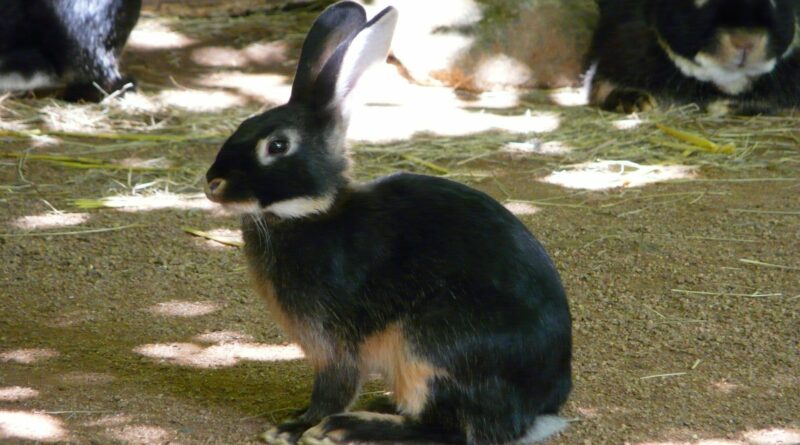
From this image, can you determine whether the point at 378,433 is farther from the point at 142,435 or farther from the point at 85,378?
the point at 85,378

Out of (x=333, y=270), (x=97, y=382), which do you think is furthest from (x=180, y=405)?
(x=333, y=270)

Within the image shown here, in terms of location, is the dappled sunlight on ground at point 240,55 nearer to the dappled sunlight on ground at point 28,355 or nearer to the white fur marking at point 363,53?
the dappled sunlight on ground at point 28,355

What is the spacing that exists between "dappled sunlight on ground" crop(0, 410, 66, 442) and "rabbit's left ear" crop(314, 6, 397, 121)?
129cm

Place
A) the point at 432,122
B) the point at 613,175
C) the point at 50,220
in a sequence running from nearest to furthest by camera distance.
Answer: the point at 50,220, the point at 613,175, the point at 432,122

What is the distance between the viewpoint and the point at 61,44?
8.34m

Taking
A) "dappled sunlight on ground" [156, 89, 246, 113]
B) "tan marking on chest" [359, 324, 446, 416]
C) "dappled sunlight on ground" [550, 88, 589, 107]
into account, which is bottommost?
"dappled sunlight on ground" [550, 88, 589, 107]

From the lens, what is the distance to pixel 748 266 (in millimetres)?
5340

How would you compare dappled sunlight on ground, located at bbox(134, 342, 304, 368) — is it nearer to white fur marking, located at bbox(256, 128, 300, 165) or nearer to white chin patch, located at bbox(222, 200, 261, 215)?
white chin patch, located at bbox(222, 200, 261, 215)

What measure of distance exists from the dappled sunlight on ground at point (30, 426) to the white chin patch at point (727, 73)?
6.01 metres

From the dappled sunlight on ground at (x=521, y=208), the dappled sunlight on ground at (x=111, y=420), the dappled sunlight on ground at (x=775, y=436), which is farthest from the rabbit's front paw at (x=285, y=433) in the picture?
the dappled sunlight on ground at (x=521, y=208)

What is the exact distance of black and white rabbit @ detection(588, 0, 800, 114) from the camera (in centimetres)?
813

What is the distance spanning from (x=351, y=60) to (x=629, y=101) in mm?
5425

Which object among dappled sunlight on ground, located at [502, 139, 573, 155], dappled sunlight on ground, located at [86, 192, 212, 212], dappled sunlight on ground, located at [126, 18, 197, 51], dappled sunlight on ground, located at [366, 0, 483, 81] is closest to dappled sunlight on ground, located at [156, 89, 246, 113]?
dappled sunlight on ground, located at [126, 18, 197, 51]

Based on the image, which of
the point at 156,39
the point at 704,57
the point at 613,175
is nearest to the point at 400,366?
the point at 613,175
